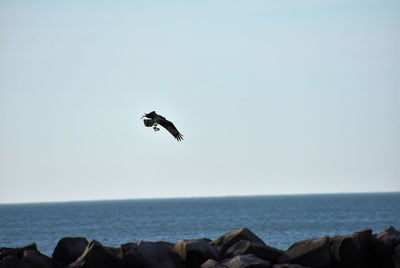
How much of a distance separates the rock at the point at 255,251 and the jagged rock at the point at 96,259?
302 cm

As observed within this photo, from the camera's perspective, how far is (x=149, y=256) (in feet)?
63.0

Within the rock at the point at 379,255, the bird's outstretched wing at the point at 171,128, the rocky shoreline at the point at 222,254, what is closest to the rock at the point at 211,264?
the rocky shoreline at the point at 222,254

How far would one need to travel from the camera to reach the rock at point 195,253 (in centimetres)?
1934

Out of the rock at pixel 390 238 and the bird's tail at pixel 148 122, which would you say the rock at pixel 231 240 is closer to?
the rock at pixel 390 238

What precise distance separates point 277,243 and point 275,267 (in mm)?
35164

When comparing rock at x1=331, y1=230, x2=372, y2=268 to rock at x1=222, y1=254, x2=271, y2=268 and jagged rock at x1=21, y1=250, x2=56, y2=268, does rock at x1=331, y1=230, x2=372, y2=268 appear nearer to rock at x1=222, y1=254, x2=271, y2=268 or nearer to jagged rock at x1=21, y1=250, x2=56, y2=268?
rock at x1=222, y1=254, x2=271, y2=268

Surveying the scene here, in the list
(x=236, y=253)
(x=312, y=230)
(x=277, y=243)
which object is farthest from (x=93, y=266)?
(x=312, y=230)

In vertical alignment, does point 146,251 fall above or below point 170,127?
below

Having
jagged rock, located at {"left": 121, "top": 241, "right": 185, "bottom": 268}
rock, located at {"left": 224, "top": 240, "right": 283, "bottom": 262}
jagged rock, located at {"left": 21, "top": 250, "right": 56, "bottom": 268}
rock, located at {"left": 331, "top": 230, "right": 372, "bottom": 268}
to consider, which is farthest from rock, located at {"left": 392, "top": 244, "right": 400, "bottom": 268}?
jagged rock, located at {"left": 21, "top": 250, "right": 56, "bottom": 268}

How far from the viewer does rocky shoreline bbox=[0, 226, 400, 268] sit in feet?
61.9

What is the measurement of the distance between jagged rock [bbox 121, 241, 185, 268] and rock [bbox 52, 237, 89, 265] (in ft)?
4.30

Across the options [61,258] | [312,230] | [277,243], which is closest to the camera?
[61,258]

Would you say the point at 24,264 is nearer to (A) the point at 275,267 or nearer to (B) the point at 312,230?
(A) the point at 275,267

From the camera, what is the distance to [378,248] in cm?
2028
